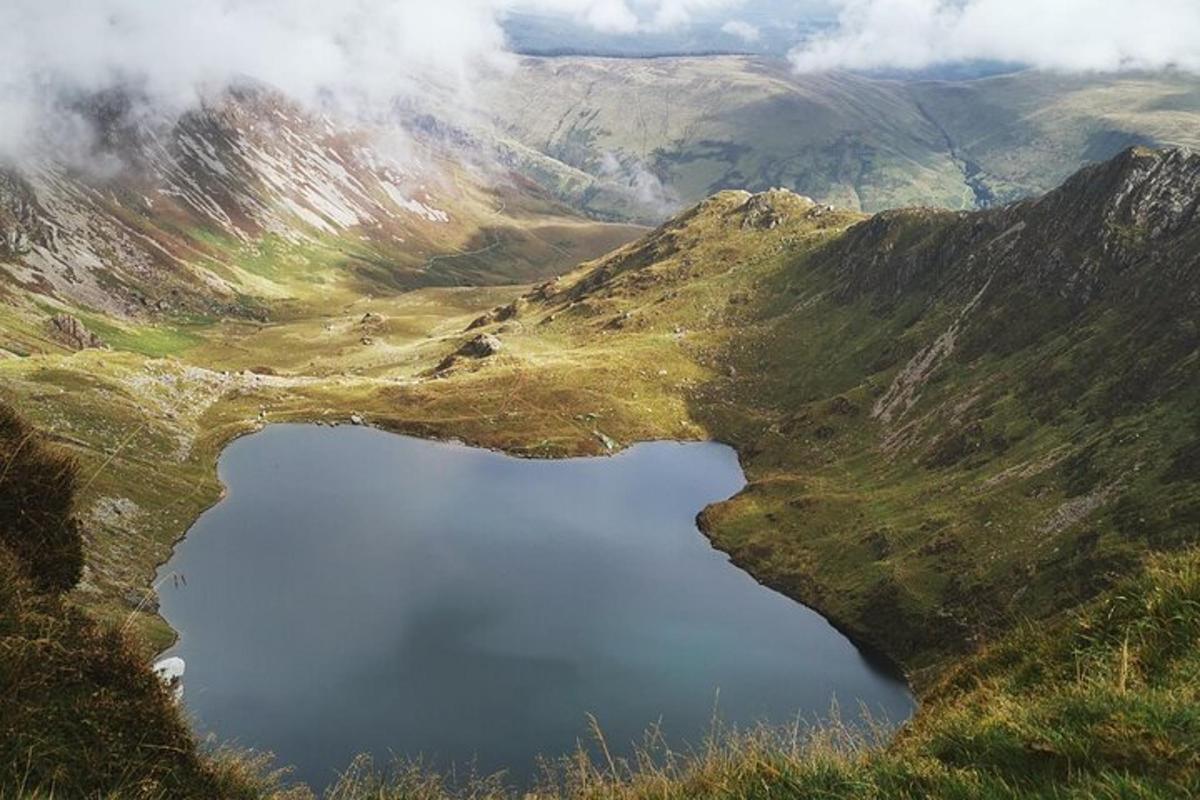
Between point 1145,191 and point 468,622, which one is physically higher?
point 1145,191

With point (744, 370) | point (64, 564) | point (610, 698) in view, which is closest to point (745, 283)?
point (744, 370)

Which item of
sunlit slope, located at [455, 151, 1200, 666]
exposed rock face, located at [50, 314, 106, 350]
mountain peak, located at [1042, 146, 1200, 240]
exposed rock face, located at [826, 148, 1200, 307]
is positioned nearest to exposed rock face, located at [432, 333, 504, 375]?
sunlit slope, located at [455, 151, 1200, 666]

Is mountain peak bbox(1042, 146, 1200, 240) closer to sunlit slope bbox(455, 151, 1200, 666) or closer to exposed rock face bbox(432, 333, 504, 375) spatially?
sunlit slope bbox(455, 151, 1200, 666)

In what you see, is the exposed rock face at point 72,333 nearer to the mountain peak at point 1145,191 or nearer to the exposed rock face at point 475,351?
the exposed rock face at point 475,351

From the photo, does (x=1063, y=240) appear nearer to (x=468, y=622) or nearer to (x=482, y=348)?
(x=482, y=348)

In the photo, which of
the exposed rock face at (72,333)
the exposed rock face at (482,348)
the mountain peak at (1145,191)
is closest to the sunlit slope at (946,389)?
the mountain peak at (1145,191)

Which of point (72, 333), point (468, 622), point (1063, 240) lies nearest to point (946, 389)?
point (1063, 240)
